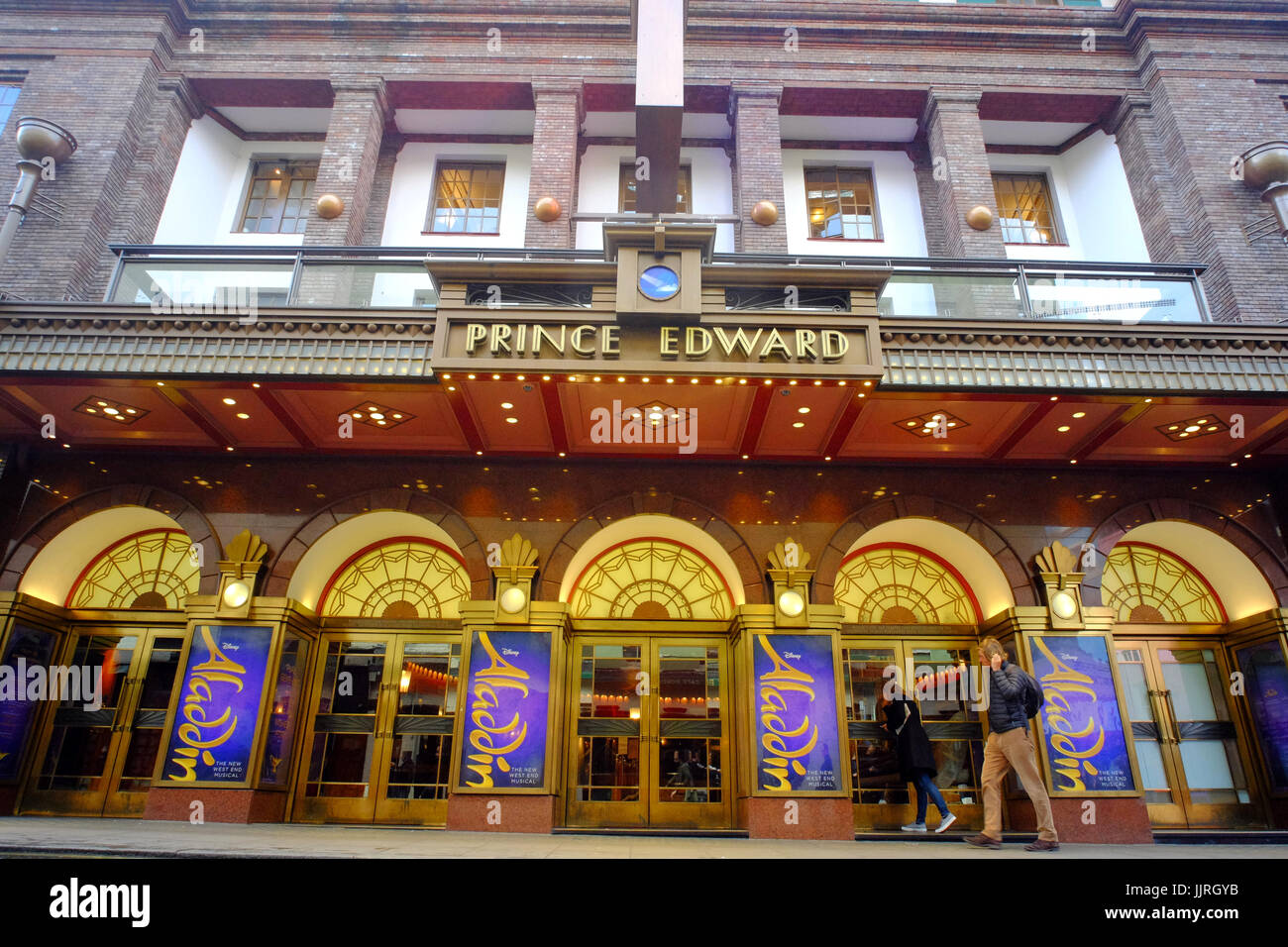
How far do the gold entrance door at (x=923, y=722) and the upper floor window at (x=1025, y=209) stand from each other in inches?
335

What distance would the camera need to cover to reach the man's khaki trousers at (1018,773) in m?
7.25

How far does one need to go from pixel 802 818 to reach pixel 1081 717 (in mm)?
4193

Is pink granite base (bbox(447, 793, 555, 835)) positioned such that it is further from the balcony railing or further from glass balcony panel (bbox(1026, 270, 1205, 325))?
glass balcony panel (bbox(1026, 270, 1205, 325))

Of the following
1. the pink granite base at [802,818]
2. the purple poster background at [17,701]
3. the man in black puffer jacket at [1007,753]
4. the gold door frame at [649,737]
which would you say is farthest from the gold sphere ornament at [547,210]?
the purple poster background at [17,701]

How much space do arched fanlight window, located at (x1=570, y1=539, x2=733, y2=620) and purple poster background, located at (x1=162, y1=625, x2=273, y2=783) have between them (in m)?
4.66

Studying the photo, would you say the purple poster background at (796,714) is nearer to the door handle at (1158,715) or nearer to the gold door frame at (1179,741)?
the gold door frame at (1179,741)

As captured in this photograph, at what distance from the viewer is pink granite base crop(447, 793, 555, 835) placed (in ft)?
30.3

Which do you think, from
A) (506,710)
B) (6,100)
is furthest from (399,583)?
(6,100)

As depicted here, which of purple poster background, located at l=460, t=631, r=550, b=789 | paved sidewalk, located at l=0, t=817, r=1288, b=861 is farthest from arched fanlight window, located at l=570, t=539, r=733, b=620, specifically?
paved sidewalk, located at l=0, t=817, r=1288, b=861

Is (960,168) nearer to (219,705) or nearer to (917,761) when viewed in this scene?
(917,761)

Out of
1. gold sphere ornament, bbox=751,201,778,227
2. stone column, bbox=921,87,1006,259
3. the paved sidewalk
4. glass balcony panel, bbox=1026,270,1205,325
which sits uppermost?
stone column, bbox=921,87,1006,259

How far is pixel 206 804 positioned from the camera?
948cm

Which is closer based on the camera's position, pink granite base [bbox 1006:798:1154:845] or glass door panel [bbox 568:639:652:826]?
pink granite base [bbox 1006:798:1154:845]
